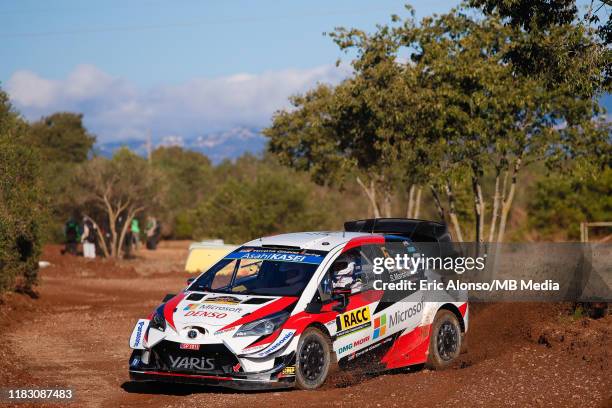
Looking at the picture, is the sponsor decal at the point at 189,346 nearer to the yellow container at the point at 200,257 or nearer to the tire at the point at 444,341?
the tire at the point at 444,341

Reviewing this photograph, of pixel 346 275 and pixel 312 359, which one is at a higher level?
pixel 346 275

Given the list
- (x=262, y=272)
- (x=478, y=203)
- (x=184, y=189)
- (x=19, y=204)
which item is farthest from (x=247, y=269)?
(x=184, y=189)

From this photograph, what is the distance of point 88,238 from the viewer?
40719 mm

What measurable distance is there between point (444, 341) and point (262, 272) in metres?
2.63

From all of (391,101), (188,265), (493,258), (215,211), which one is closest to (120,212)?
(215,211)

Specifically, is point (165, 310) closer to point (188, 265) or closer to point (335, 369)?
point (335, 369)

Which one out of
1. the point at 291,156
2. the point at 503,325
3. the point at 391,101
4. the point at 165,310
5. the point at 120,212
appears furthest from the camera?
the point at 120,212

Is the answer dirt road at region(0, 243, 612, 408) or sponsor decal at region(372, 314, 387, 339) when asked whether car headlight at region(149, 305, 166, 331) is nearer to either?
dirt road at region(0, 243, 612, 408)

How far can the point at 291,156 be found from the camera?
3466 centimetres

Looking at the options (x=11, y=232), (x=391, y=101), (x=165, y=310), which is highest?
(x=391, y=101)

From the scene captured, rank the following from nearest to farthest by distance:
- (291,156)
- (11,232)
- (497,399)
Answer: (497,399)
(11,232)
(291,156)

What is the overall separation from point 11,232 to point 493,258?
8.87 metres

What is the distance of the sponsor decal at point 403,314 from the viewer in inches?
429

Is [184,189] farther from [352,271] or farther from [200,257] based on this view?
[352,271]
